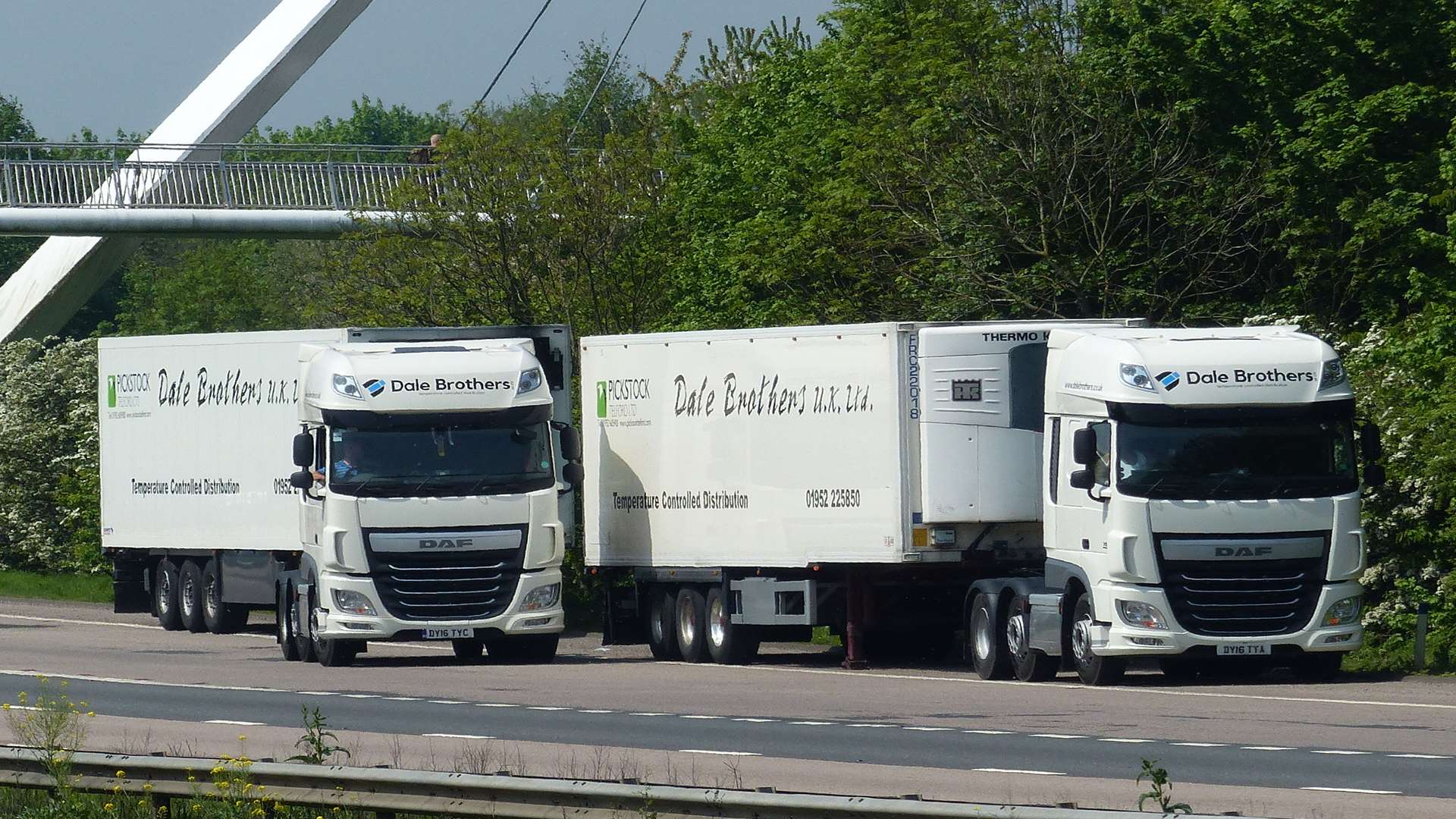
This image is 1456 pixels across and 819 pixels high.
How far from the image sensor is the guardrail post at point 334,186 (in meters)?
53.5

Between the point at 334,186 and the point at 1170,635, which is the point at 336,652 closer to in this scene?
the point at 1170,635

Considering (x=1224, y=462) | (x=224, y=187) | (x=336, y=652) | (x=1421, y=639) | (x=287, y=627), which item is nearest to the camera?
(x=1224, y=462)

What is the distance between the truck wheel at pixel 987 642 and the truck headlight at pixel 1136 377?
111 inches

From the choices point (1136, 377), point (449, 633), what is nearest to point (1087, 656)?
point (1136, 377)

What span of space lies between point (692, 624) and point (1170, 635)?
7.49 m

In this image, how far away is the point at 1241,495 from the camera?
21641 millimetres

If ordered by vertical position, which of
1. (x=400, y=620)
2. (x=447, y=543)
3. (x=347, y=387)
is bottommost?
(x=400, y=620)

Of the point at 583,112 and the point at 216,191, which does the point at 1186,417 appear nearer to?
the point at 583,112

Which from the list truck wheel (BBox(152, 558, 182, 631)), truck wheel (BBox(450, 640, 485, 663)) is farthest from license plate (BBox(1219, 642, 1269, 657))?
truck wheel (BBox(152, 558, 182, 631))

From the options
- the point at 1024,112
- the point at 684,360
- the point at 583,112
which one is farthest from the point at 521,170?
the point at 684,360

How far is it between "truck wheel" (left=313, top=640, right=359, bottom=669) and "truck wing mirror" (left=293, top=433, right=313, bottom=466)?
80.1 inches

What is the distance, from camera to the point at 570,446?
1030 inches

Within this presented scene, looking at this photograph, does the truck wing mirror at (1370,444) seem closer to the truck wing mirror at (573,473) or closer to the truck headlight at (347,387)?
the truck wing mirror at (573,473)

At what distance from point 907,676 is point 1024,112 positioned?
Answer: 12250 millimetres
